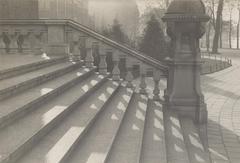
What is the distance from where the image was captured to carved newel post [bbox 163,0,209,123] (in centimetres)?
819

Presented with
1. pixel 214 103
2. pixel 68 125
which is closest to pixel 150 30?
pixel 214 103

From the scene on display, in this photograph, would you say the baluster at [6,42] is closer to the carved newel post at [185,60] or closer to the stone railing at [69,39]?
the stone railing at [69,39]

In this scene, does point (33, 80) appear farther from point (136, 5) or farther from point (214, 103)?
point (136, 5)

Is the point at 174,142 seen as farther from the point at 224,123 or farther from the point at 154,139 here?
the point at 224,123

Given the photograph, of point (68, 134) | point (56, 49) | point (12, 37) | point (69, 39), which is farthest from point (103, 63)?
point (68, 134)

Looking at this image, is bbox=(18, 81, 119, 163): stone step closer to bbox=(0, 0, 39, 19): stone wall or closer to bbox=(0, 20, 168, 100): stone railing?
bbox=(0, 20, 168, 100): stone railing

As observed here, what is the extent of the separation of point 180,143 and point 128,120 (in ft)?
3.55

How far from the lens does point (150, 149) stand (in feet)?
18.2

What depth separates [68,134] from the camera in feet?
15.7

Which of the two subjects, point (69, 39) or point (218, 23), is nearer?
point (69, 39)

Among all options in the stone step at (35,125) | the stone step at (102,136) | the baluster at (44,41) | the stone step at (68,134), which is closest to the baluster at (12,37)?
the baluster at (44,41)

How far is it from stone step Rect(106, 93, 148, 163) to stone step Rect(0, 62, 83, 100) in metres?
1.69

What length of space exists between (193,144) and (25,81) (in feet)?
10.7

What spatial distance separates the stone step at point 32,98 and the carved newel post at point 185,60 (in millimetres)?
2447
